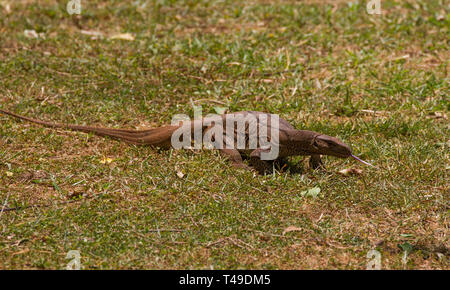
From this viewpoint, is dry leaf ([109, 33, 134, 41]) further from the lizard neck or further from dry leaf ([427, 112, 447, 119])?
dry leaf ([427, 112, 447, 119])

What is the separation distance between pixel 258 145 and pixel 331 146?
2.28 ft

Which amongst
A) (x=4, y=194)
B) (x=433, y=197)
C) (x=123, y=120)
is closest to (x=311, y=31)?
(x=123, y=120)

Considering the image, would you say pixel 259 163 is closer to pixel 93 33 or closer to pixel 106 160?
pixel 106 160

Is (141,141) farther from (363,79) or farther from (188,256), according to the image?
(363,79)

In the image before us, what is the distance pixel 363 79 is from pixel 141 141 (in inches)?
117

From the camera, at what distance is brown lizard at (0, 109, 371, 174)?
5.63 metres

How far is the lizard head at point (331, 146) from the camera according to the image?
557cm

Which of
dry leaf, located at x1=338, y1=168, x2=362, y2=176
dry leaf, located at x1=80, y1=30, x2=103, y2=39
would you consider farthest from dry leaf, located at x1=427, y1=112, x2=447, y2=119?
dry leaf, located at x1=80, y1=30, x2=103, y2=39

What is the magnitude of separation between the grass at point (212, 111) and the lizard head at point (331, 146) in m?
0.21

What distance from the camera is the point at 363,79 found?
755 centimetres

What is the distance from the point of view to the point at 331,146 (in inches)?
221

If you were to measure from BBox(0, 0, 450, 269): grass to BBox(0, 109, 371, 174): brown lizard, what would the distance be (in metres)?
0.12

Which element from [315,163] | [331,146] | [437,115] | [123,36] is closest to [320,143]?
[331,146]

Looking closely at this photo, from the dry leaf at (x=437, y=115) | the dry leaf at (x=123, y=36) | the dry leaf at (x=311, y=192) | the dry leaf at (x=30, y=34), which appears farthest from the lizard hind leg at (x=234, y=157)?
the dry leaf at (x=30, y=34)
